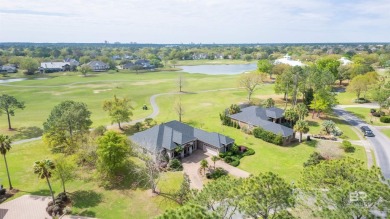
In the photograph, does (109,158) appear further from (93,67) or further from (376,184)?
(93,67)

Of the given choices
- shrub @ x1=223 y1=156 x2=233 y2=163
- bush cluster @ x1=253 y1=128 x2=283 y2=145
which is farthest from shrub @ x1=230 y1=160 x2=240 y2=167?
bush cluster @ x1=253 y1=128 x2=283 y2=145

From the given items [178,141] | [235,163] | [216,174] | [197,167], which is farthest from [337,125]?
[178,141]

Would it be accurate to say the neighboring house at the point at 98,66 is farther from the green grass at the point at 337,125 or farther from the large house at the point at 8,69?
the green grass at the point at 337,125

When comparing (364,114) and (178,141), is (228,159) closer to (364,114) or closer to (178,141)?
(178,141)

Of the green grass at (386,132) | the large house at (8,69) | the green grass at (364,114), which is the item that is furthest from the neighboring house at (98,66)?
the green grass at (386,132)

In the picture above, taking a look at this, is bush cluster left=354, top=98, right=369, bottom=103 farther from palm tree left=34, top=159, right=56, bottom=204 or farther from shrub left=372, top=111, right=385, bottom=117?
palm tree left=34, top=159, right=56, bottom=204

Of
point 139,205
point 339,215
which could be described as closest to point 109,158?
point 139,205
